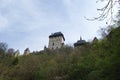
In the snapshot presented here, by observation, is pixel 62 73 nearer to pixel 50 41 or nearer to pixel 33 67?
pixel 33 67

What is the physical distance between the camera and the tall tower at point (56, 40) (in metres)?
92.9

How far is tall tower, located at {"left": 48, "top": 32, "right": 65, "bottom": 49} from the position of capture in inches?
3659

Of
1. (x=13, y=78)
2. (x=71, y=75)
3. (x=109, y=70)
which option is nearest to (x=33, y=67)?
(x=13, y=78)

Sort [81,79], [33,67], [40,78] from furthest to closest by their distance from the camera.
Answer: [33,67] < [40,78] < [81,79]

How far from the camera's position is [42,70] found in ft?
106

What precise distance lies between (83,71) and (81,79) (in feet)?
3.02

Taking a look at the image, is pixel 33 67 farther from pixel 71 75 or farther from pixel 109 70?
pixel 109 70

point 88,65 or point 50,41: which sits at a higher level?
point 50,41

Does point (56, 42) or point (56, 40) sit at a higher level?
point (56, 40)

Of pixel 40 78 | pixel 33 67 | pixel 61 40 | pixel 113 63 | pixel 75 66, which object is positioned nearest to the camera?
pixel 113 63

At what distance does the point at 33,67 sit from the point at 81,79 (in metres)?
9.77

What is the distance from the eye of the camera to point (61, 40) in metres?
94.0

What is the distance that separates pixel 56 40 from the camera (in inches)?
3688

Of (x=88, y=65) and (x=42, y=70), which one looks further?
(x=42, y=70)
